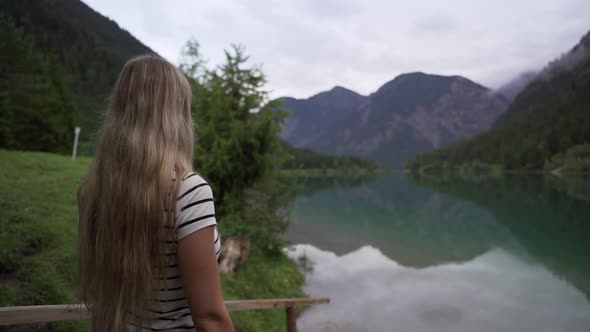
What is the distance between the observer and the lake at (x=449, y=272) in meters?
10.2

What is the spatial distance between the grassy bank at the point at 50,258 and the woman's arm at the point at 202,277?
322 centimetres

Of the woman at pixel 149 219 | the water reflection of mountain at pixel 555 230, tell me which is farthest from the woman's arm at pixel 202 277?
the water reflection of mountain at pixel 555 230

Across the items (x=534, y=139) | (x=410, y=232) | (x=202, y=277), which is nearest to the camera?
(x=202, y=277)

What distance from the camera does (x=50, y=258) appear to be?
4965 mm

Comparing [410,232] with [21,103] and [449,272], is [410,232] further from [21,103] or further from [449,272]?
[21,103]

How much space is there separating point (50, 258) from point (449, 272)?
1497 cm

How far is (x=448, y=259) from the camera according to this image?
1770 centimetres

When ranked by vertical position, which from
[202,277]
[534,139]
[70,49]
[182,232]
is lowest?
[202,277]

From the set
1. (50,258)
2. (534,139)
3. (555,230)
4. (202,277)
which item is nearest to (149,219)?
(202,277)

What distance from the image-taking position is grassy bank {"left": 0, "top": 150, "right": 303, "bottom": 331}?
423cm

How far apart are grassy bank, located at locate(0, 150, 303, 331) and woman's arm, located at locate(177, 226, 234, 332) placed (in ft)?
10.6

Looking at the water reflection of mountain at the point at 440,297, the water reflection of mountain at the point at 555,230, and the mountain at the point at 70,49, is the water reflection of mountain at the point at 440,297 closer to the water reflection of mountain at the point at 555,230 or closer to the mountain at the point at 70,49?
the water reflection of mountain at the point at 555,230

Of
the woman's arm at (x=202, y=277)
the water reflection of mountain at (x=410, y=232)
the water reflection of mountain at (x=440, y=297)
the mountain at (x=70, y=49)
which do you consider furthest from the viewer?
the mountain at (x=70, y=49)

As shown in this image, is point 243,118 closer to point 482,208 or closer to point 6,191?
point 6,191
